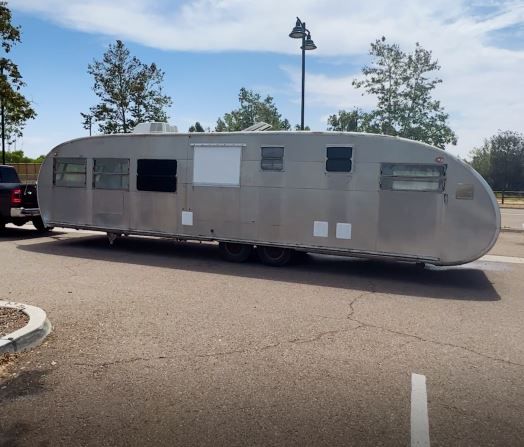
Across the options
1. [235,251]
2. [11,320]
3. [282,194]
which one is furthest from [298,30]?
[11,320]

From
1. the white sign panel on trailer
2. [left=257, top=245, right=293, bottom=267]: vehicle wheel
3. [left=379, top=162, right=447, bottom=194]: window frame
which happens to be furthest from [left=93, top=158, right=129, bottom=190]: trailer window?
[left=379, top=162, right=447, bottom=194]: window frame

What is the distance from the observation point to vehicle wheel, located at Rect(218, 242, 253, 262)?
425 inches

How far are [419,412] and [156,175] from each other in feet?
29.0

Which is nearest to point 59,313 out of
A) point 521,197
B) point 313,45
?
point 313,45

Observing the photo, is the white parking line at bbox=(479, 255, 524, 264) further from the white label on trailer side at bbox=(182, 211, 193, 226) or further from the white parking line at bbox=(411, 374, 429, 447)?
the white parking line at bbox=(411, 374, 429, 447)

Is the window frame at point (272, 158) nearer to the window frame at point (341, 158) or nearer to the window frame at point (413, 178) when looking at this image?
the window frame at point (341, 158)

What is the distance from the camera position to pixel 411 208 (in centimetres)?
917

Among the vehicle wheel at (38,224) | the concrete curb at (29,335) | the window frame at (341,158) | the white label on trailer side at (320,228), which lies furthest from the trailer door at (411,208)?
the vehicle wheel at (38,224)

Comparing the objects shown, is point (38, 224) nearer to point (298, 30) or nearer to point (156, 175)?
point (156, 175)

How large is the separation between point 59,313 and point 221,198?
4.99 m

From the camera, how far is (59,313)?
6.41 meters

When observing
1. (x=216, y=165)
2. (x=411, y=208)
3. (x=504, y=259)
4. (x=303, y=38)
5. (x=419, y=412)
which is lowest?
(x=419, y=412)

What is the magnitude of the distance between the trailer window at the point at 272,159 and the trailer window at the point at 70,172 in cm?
513

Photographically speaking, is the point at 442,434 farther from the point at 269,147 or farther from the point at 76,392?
the point at 269,147
